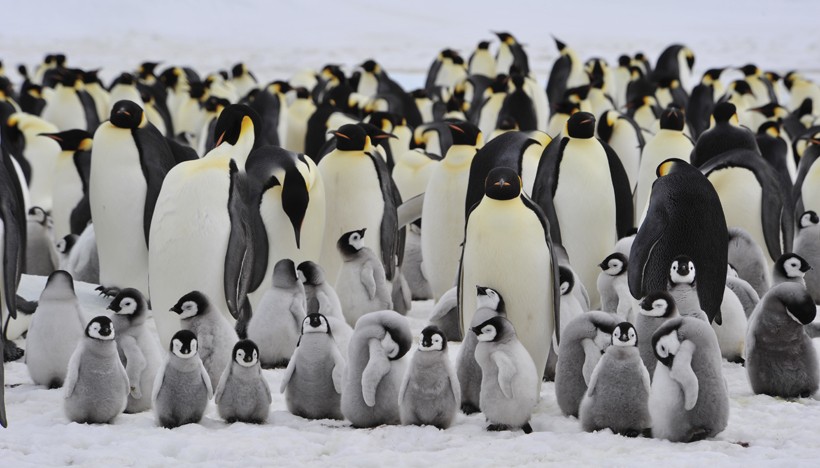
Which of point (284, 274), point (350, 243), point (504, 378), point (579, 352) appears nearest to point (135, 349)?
point (284, 274)

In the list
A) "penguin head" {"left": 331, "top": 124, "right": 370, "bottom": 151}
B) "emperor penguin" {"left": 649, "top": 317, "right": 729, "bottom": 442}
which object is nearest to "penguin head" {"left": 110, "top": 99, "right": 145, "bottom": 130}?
"penguin head" {"left": 331, "top": 124, "right": 370, "bottom": 151}

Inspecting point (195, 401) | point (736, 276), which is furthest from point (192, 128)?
point (195, 401)

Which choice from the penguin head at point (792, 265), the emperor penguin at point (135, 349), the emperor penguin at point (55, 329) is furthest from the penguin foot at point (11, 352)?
the penguin head at point (792, 265)

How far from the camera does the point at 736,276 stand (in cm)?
576

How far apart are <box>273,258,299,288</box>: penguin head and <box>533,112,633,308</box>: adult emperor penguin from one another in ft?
4.92

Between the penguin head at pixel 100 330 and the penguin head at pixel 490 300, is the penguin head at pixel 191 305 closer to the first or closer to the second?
the penguin head at pixel 100 330

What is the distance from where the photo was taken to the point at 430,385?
4.02 m

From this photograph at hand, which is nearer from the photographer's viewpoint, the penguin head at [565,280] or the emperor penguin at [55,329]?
the emperor penguin at [55,329]

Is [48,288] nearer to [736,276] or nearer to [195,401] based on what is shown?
[195,401]

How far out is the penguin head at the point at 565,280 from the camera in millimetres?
4988

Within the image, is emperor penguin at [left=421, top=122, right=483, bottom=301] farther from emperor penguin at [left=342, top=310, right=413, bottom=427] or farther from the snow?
emperor penguin at [left=342, top=310, right=413, bottom=427]

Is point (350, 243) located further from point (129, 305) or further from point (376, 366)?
point (376, 366)

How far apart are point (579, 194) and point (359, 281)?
1193 millimetres

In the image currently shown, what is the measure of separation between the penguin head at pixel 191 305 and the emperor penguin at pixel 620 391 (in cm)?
155
